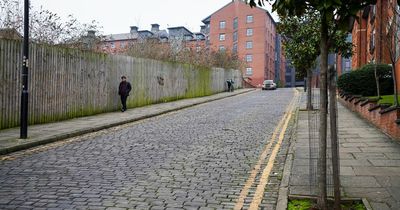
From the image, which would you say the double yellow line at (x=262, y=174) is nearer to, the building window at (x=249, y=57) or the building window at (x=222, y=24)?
the building window at (x=249, y=57)

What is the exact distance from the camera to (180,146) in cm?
1019

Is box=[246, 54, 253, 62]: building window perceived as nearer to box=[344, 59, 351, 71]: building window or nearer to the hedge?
box=[344, 59, 351, 71]: building window

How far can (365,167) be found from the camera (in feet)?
24.3

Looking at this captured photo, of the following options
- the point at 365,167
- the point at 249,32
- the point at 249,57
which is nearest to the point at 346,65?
the point at 249,57

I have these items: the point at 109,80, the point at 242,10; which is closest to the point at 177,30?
the point at 242,10

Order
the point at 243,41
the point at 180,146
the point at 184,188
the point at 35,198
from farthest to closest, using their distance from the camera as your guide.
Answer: the point at 243,41 → the point at 180,146 → the point at 184,188 → the point at 35,198

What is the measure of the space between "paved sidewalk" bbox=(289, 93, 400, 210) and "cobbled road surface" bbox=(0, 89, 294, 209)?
91 centimetres

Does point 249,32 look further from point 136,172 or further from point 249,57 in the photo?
point 136,172

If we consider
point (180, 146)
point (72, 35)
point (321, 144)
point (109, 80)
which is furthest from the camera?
point (109, 80)

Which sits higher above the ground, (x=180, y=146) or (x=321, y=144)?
(x=321, y=144)

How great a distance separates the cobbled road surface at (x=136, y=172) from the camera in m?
5.58

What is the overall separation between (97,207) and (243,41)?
85.0m

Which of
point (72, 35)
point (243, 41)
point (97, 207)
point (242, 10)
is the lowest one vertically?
point (97, 207)

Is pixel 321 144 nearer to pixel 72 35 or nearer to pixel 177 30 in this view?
pixel 72 35
